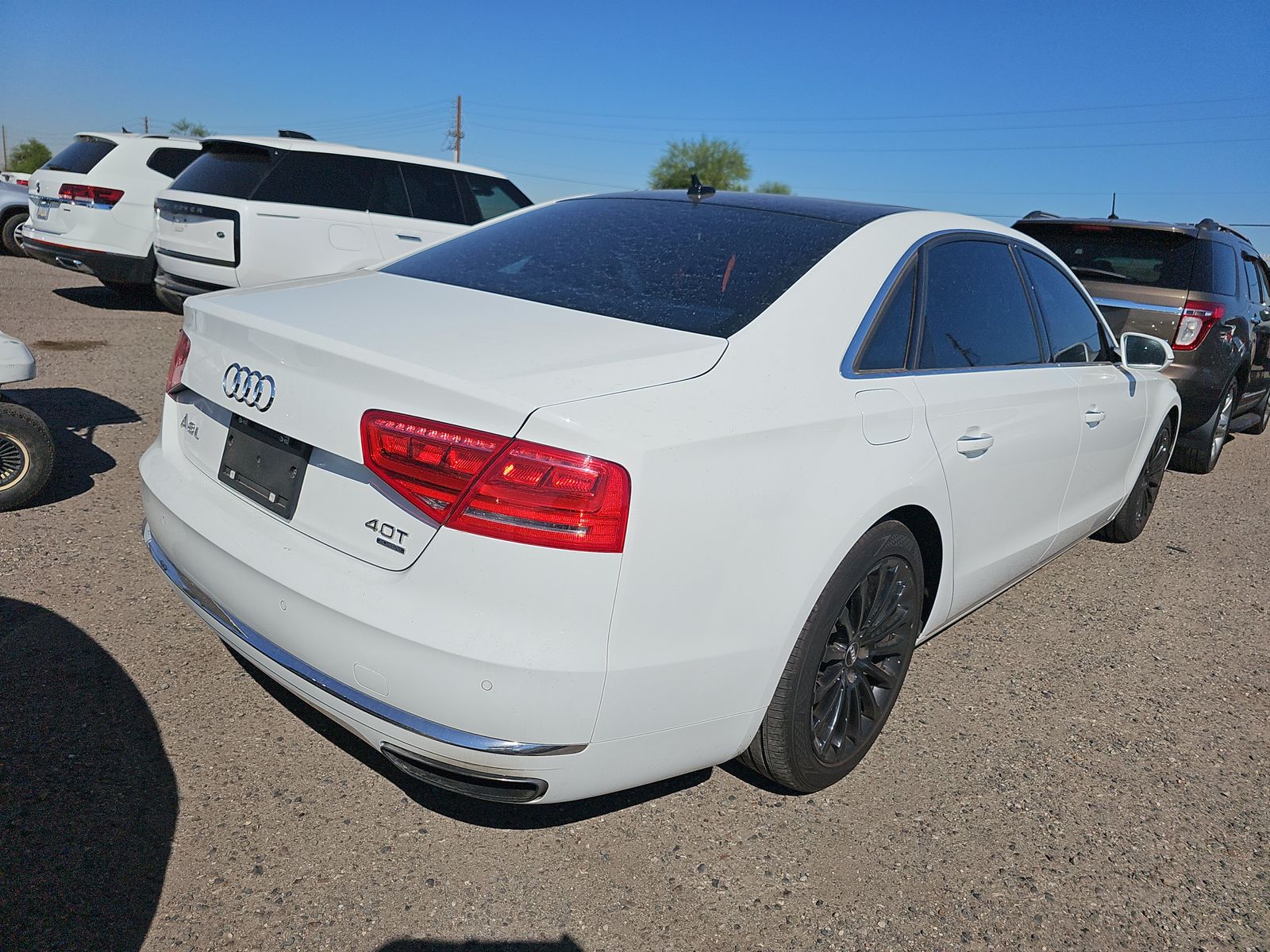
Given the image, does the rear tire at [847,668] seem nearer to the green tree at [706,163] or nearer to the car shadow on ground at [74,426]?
the car shadow on ground at [74,426]

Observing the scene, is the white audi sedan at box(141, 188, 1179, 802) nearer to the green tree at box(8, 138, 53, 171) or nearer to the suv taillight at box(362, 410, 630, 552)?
the suv taillight at box(362, 410, 630, 552)

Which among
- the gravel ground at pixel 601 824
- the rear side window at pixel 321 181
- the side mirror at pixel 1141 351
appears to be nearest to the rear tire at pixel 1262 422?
the side mirror at pixel 1141 351

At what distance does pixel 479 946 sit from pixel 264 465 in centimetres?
119

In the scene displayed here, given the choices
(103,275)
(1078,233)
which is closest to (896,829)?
(1078,233)

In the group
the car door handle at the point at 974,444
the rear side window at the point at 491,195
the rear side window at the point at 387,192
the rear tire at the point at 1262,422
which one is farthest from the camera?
the rear tire at the point at 1262,422

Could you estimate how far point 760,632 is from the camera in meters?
2.21

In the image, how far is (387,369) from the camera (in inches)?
79.4

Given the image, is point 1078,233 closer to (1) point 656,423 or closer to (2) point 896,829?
(2) point 896,829

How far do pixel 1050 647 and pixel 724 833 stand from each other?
2.05m

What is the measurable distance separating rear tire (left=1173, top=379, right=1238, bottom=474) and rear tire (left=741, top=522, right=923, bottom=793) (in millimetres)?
5475

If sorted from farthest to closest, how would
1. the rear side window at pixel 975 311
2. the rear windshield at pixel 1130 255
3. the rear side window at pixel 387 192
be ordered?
the rear side window at pixel 387 192 < the rear windshield at pixel 1130 255 < the rear side window at pixel 975 311

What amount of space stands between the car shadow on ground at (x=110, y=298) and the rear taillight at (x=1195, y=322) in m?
9.86

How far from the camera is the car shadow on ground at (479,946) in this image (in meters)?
2.06

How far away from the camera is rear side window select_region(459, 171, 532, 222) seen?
29.5ft
